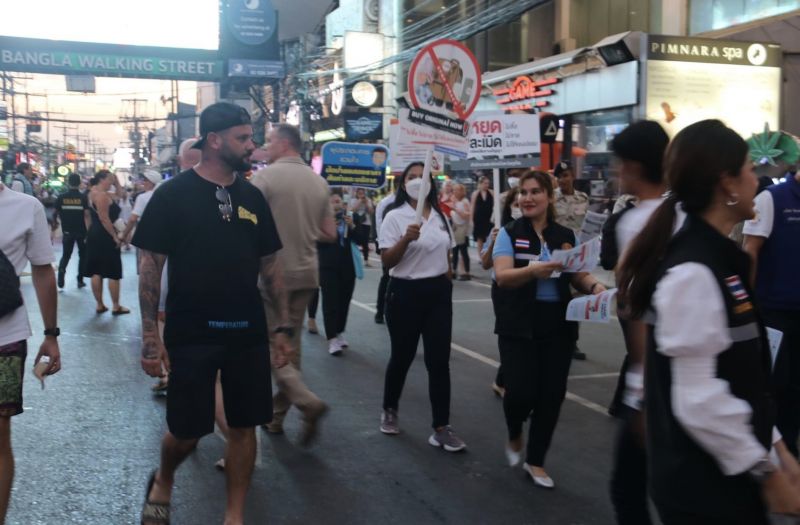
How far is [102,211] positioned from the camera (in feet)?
35.2

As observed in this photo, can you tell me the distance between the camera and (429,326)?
5418 mm

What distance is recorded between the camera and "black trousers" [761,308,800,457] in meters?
4.52

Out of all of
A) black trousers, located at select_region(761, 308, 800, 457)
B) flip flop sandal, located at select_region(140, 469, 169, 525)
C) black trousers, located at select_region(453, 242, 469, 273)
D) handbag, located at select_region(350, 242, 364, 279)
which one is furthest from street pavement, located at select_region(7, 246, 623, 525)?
black trousers, located at select_region(453, 242, 469, 273)

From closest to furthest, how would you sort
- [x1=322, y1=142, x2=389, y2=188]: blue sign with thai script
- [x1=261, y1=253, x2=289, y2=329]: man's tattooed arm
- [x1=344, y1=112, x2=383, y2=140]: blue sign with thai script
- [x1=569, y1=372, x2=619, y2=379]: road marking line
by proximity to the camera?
[x1=261, y1=253, x2=289, y2=329]: man's tattooed arm → [x1=569, y1=372, x2=619, y2=379]: road marking line → [x1=322, y1=142, x2=389, y2=188]: blue sign with thai script → [x1=344, y1=112, x2=383, y2=140]: blue sign with thai script

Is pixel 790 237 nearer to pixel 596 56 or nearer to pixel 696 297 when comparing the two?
pixel 696 297

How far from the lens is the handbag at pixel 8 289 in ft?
11.2

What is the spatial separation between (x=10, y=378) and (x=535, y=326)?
8.73 feet

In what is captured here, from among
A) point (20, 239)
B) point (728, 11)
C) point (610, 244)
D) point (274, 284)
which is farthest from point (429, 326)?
point (728, 11)

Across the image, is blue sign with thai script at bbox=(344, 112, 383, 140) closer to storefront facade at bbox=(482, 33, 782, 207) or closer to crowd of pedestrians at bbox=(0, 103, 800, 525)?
storefront facade at bbox=(482, 33, 782, 207)

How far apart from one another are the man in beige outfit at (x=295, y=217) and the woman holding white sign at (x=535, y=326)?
146 cm

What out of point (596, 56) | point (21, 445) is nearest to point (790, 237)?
point (21, 445)

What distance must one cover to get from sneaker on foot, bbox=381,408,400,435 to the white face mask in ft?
4.83

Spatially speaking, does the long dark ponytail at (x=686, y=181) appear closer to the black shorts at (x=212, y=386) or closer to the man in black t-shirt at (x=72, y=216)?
the black shorts at (x=212, y=386)

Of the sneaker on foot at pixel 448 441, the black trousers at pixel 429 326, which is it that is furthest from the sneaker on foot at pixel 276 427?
the sneaker on foot at pixel 448 441
